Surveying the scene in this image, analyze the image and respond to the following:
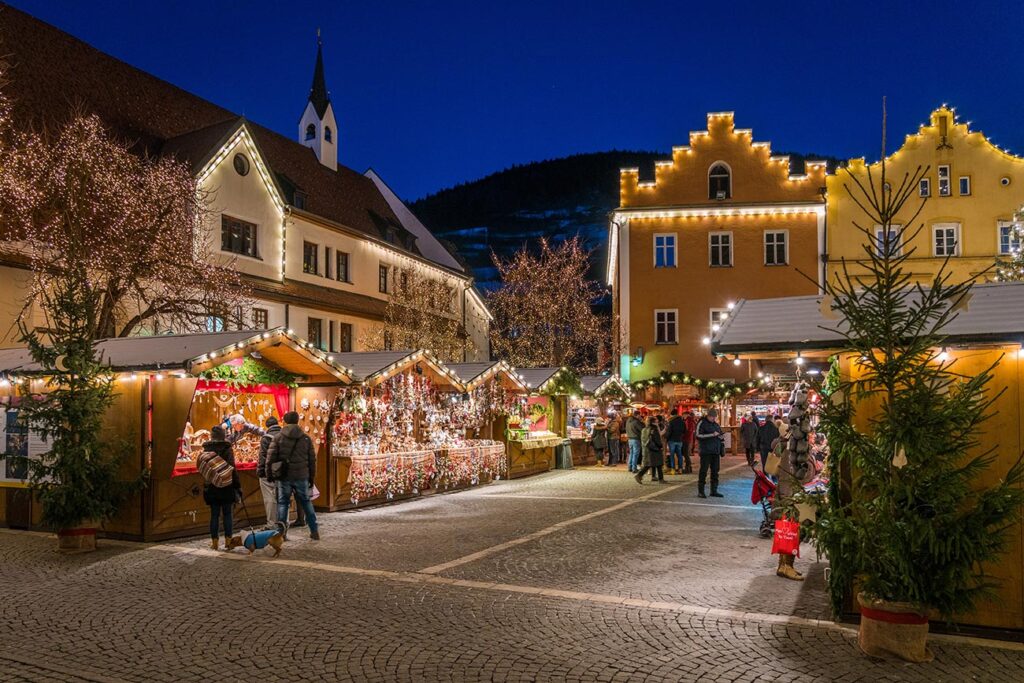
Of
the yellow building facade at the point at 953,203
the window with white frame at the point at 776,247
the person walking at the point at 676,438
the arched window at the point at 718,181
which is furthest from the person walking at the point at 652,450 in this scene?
the yellow building facade at the point at 953,203

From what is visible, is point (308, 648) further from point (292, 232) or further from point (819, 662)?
point (292, 232)

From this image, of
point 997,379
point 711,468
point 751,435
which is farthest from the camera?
point 751,435

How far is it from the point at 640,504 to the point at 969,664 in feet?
30.8

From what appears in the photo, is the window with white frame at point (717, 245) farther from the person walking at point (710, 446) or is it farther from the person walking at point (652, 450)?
the person walking at point (710, 446)

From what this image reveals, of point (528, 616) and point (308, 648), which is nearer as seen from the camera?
point (308, 648)

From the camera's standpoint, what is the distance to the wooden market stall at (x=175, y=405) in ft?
37.6

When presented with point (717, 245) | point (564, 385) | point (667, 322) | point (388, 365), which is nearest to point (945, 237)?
point (717, 245)

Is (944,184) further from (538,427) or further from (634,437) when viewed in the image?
(538,427)

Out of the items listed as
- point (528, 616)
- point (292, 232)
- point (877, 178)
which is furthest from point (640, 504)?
point (877, 178)

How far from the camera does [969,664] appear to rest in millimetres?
6023

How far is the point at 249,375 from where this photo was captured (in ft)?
44.3

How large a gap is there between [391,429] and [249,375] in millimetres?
4062

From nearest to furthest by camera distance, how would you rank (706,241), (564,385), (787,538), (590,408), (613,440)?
(787,538) < (564,385) < (613,440) < (590,408) < (706,241)

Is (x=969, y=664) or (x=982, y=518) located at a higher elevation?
(x=982, y=518)
